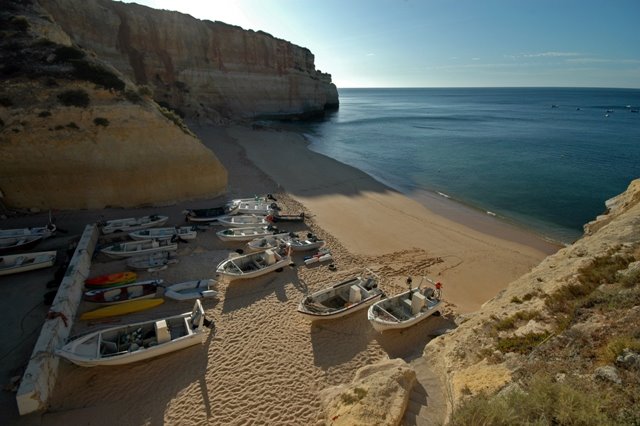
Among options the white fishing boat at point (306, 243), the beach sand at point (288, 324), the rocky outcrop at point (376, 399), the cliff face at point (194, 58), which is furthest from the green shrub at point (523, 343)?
the cliff face at point (194, 58)

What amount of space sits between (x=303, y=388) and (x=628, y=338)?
7650mm

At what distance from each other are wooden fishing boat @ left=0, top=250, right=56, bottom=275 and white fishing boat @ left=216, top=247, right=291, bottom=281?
7193 millimetres

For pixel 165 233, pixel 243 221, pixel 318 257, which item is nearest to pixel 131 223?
pixel 165 233

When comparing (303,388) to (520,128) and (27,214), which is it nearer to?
(27,214)

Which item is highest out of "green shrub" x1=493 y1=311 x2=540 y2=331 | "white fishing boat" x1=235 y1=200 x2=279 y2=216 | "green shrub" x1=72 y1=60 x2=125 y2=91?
"green shrub" x1=72 y1=60 x2=125 y2=91

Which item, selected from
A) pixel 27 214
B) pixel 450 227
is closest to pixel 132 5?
pixel 27 214

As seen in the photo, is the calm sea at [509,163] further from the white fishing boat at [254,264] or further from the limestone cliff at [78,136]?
the limestone cliff at [78,136]

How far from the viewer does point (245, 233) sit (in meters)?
18.4

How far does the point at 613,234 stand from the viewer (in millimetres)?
10773

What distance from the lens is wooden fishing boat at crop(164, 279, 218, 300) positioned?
13.2 meters

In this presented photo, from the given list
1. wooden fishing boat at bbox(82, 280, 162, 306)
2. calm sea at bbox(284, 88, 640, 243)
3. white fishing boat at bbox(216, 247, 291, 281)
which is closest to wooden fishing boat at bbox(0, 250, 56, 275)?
wooden fishing boat at bbox(82, 280, 162, 306)

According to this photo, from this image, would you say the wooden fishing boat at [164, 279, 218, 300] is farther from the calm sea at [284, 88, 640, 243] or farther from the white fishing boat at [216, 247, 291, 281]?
the calm sea at [284, 88, 640, 243]

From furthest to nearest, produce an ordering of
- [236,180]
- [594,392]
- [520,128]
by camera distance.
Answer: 1. [520,128]
2. [236,180]
3. [594,392]

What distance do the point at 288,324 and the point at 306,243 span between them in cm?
574
